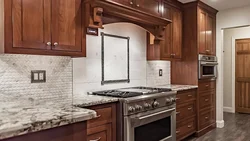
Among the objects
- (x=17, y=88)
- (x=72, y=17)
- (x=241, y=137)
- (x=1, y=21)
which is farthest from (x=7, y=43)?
(x=241, y=137)

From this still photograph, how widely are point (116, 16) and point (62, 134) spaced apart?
1758 millimetres

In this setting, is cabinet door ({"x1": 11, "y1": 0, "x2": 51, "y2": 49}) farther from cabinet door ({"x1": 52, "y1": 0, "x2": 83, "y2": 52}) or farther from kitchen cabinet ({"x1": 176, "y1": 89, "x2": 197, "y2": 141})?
kitchen cabinet ({"x1": 176, "y1": 89, "x2": 197, "y2": 141})

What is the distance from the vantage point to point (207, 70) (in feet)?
13.8

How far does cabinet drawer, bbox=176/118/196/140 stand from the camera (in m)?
3.38

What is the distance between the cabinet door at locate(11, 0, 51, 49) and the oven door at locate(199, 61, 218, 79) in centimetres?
Answer: 292

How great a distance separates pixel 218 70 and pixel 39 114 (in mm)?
4152

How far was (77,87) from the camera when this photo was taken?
8.41 ft

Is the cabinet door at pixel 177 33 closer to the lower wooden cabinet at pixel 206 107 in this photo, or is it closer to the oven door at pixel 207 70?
the oven door at pixel 207 70

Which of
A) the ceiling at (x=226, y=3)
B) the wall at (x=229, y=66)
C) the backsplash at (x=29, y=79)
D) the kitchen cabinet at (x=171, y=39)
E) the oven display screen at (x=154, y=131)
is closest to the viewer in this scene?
the backsplash at (x=29, y=79)

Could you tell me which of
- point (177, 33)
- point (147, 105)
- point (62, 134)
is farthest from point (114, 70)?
point (62, 134)

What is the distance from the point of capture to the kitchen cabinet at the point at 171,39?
11.4 feet

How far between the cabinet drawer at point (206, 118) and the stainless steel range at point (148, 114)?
3.77ft

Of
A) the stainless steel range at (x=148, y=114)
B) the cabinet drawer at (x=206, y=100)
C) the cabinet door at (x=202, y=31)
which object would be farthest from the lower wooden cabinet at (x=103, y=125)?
the cabinet door at (x=202, y=31)

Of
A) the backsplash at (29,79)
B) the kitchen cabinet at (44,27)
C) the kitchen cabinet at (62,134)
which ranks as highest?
the kitchen cabinet at (44,27)
